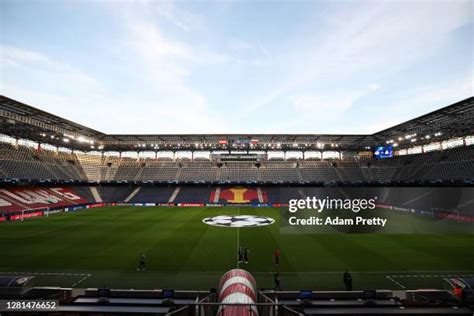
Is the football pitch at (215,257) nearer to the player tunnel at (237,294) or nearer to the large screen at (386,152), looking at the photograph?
the player tunnel at (237,294)

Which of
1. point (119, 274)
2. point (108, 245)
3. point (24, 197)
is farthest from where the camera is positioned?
point (24, 197)

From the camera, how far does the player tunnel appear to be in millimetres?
6266

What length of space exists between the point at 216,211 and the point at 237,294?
4586cm

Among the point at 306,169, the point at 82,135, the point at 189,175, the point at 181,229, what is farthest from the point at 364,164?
the point at 82,135

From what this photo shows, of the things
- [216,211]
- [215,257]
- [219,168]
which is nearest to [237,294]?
[215,257]

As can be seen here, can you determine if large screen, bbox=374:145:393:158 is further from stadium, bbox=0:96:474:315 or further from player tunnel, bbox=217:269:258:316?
player tunnel, bbox=217:269:258:316

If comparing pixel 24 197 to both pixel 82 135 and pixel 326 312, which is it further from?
pixel 326 312

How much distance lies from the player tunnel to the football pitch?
312 inches

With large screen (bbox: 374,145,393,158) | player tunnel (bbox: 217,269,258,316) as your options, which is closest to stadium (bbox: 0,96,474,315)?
player tunnel (bbox: 217,269,258,316)

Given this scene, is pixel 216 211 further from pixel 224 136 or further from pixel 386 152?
pixel 386 152

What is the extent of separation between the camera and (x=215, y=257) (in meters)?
21.1

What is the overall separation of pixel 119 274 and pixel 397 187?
201 feet

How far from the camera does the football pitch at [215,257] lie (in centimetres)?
1639

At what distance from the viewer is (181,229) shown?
→ 3316 cm
